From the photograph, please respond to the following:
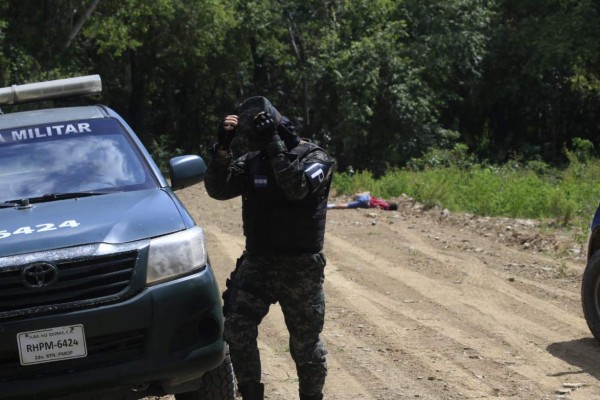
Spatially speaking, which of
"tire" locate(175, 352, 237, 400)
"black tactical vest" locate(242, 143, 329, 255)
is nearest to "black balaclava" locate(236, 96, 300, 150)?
"black tactical vest" locate(242, 143, 329, 255)

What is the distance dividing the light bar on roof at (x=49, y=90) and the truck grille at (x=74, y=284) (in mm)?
2322

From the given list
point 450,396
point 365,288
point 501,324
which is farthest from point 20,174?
point 365,288

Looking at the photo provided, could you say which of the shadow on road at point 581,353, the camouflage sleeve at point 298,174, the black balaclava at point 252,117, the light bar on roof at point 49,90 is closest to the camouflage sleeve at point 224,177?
the black balaclava at point 252,117

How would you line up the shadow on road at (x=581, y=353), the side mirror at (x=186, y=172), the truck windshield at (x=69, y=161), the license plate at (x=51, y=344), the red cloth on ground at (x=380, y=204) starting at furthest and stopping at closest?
the red cloth on ground at (x=380, y=204), the shadow on road at (x=581, y=353), the side mirror at (x=186, y=172), the truck windshield at (x=69, y=161), the license plate at (x=51, y=344)

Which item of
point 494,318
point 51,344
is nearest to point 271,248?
point 51,344

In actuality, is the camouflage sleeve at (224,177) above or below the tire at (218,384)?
above

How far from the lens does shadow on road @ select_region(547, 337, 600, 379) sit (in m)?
6.81

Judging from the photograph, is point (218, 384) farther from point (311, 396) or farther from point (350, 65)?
point (350, 65)

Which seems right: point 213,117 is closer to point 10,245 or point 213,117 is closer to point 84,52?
point 84,52

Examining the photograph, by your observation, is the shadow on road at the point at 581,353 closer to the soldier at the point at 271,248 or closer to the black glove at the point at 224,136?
the soldier at the point at 271,248

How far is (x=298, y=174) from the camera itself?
506 cm

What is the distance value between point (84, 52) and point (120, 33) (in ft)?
13.7

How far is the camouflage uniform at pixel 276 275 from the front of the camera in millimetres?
5266

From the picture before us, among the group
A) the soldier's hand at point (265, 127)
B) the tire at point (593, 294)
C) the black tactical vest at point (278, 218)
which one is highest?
the soldier's hand at point (265, 127)
